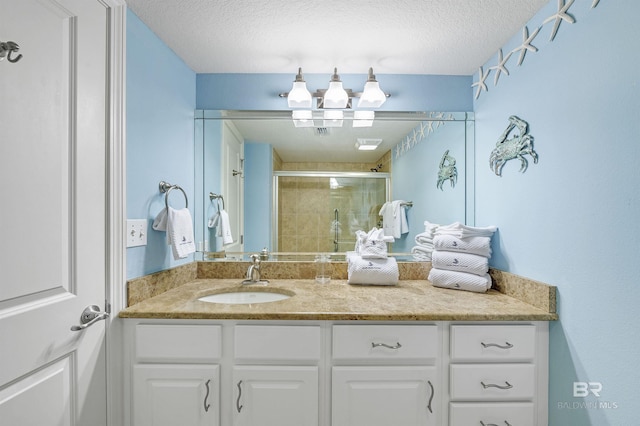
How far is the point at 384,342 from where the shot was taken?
1175 millimetres

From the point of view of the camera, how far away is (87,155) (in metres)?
1.04

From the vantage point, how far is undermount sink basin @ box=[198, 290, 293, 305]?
5.13 ft

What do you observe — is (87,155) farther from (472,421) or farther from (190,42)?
(472,421)

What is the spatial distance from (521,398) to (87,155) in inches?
74.9

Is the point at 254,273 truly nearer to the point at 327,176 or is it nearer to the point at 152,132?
the point at 327,176

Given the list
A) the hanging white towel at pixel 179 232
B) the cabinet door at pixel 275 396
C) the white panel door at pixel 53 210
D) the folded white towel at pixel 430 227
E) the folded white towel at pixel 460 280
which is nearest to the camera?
the white panel door at pixel 53 210

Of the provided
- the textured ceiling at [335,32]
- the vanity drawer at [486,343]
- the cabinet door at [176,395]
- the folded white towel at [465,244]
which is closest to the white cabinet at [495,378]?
the vanity drawer at [486,343]

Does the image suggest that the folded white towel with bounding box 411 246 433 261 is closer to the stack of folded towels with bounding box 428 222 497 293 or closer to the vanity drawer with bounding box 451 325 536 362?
the stack of folded towels with bounding box 428 222 497 293

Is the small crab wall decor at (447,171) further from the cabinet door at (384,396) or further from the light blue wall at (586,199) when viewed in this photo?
the cabinet door at (384,396)

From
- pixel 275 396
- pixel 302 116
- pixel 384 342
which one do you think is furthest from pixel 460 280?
pixel 302 116

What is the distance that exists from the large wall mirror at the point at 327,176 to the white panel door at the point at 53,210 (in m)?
0.73

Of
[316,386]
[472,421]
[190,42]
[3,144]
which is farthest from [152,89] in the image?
[472,421]

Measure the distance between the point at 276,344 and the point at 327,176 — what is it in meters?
1.02

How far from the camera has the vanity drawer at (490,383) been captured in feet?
3.86
